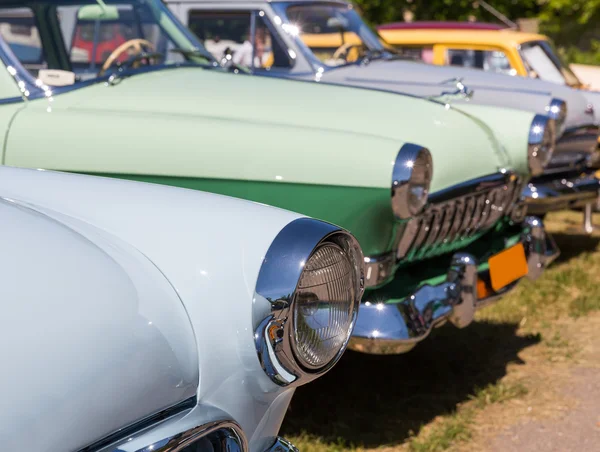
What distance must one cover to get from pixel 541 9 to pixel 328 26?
17664 mm

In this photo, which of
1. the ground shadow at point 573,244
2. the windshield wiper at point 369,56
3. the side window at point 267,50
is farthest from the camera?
the ground shadow at point 573,244

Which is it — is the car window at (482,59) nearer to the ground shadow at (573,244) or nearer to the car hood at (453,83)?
the car hood at (453,83)

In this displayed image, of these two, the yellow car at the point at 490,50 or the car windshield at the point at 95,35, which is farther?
the yellow car at the point at 490,50

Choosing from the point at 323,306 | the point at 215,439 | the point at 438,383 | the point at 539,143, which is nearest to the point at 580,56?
the point at 539,143

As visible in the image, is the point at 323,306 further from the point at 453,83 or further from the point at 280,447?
the point at 453,83

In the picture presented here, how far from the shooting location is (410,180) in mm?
2645

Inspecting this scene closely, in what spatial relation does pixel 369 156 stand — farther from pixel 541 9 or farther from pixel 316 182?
pixel 541 9

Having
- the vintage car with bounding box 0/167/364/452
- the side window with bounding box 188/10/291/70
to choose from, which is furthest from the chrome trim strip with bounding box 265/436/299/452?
the side window with bounding box 188/10/291/70

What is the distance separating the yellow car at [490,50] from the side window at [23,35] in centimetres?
413

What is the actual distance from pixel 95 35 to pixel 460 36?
14.3 ft

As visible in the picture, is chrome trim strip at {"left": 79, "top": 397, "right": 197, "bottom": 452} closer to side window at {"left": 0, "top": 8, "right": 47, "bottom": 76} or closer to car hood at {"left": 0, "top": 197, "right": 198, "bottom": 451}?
car hood at {"left": 0, "top": 197, "right": 198, "bottom": 451}

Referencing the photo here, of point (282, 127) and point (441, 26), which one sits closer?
point (282, 127)

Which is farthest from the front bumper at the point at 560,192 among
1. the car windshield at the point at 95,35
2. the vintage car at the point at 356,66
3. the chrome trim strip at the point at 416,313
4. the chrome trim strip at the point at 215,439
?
the chrome trim strip at the point at 215,439

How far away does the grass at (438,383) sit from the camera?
9.96 feet
